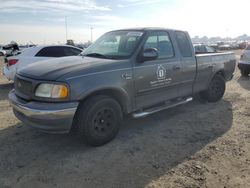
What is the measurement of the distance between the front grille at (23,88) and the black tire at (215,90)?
450 centimetres

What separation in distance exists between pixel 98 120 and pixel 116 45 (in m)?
1.62

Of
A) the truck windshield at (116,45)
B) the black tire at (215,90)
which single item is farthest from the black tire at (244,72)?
the truck windshield at (116,45)

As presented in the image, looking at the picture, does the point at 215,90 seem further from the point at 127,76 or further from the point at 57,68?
the point at 57,68

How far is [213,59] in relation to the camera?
6.84 metres

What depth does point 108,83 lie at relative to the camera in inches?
168

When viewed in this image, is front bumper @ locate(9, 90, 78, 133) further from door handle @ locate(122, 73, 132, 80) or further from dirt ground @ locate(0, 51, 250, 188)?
door handle @ locate(122, 73, 132, 80)

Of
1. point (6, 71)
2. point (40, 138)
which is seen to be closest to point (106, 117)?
point (40, 138)

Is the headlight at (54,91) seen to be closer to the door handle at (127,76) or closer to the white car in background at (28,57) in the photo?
the door handle at (127,76)

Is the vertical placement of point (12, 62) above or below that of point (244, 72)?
above

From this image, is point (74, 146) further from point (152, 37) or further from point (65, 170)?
point (152, 37)

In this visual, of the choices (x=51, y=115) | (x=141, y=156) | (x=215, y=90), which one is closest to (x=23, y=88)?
(x=51, y=115)

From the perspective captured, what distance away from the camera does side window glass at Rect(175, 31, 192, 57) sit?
5821mm

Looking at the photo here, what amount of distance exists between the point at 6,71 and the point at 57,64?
18.5ft

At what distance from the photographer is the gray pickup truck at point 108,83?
3930 millimetres
